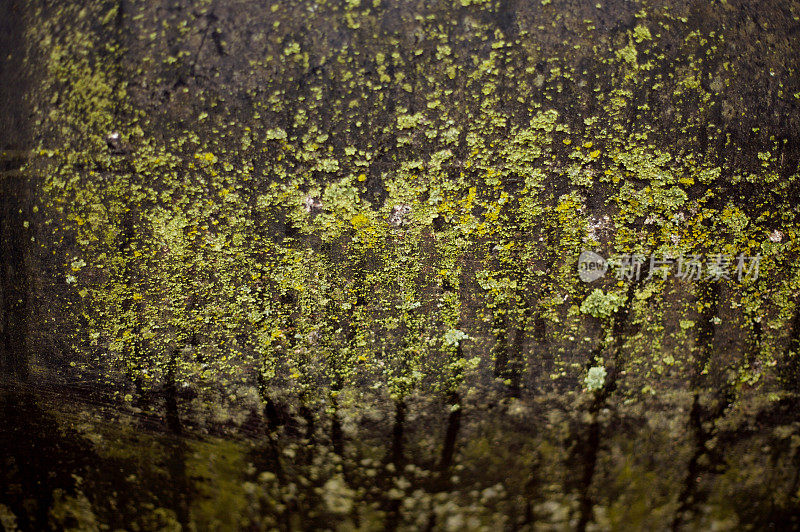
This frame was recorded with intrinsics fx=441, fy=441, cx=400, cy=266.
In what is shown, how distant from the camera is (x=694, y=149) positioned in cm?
78

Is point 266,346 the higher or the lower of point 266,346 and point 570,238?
the lower

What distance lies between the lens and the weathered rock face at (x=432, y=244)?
79 cm

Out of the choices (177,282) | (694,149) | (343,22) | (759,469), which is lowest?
(759,469)

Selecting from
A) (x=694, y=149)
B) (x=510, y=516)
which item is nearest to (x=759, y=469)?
(x=510, y=516)

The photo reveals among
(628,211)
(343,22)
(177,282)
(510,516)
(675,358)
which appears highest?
Result: (343,22)

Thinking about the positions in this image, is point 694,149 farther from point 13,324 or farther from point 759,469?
point 13,324

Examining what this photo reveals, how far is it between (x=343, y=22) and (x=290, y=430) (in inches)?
30.5

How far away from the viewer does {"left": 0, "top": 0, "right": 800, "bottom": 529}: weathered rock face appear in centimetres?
79

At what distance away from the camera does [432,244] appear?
80 cm

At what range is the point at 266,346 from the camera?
823 mm

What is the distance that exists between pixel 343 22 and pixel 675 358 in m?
0.87

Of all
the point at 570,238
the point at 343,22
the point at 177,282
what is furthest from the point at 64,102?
the point at 570,238

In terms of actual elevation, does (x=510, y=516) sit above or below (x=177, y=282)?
below

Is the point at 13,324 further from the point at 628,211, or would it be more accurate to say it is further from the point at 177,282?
the point at 628,211
